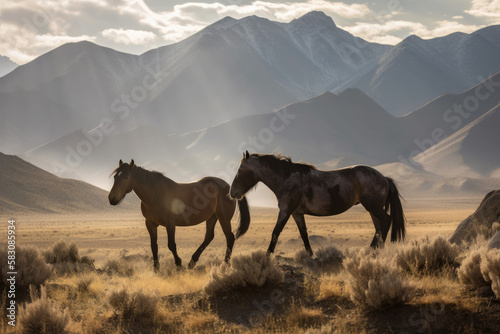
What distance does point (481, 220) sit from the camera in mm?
16453

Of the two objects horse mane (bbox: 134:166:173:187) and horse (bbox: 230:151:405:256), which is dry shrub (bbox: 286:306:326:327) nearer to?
horse (bbox: 230:151:405:256)

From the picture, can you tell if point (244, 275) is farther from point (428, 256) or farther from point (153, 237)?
point (153, 237)

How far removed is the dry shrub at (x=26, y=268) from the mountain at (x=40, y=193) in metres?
69.8

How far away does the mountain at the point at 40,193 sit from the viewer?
7734 centimetres

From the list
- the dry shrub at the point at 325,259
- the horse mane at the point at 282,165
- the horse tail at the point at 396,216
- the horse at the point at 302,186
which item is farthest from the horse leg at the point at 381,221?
the horse mane at the point at 282,165

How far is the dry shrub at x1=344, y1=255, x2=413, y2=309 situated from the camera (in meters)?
6.33

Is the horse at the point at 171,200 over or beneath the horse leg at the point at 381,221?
over

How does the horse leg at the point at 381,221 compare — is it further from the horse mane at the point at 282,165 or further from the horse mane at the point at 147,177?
the horse mane at the point at 147,177

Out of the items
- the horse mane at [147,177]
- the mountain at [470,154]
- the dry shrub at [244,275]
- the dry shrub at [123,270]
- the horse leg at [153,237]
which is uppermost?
the mountain at [470,154]

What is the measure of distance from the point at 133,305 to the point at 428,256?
529cm

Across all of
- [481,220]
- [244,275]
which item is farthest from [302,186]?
[481,220]

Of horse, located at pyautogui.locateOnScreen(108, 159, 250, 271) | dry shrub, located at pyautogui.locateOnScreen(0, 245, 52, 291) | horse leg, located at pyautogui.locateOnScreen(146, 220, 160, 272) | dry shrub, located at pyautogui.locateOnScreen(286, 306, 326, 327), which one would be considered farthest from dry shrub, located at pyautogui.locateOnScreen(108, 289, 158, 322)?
horse leg, located at pyautogui.locateOnScreen(146, 220, 160, 272)

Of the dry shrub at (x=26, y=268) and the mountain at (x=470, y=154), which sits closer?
the dry shrub at (x=26, y=268)

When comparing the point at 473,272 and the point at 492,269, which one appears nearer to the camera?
the point at 492,269
